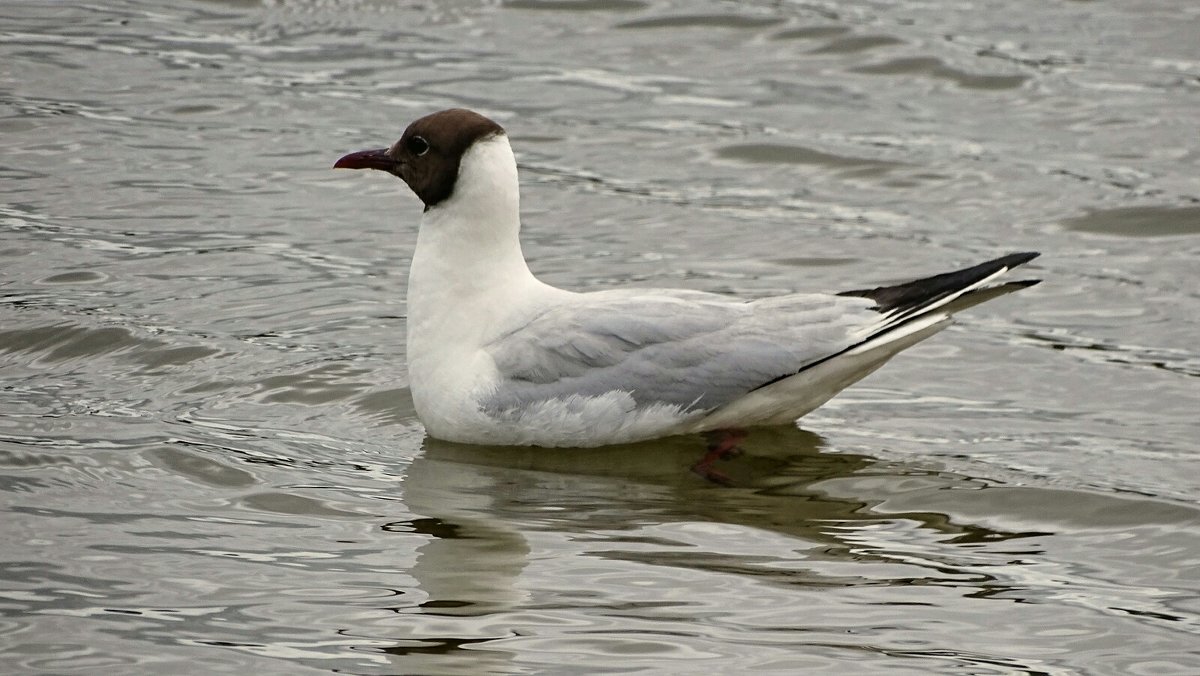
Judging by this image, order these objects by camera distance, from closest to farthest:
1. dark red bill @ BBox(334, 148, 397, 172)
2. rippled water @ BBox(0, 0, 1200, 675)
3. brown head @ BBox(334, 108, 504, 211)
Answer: rippled water @ BBox(0, 0, 1200, 675) → brown head @ BBox(334, 108, 504, 211) → dark red bill @ BBox(334, 148, 397, 172)

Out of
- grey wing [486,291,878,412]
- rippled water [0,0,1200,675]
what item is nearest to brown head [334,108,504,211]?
grey wing [486,291,878,412]

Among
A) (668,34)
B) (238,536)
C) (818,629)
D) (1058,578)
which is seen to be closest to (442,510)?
(238,536)

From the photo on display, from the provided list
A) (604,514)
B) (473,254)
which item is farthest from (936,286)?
(473,254)

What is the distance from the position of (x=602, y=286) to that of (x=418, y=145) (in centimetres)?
215

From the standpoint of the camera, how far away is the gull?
7.20 meters

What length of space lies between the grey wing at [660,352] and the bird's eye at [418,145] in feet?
2.92

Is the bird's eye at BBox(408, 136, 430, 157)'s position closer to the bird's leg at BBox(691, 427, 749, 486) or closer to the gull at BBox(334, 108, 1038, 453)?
the gull at BBox(334, 108, 1038, 453)

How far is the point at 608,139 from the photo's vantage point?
39.3 feet

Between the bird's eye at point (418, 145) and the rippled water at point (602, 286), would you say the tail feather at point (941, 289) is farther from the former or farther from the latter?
the bird's eye at point (418, 145)

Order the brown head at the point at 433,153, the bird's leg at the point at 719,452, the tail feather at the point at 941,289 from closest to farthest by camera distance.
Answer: the tail feather at the point at 941,289 < the bird's leg at the point at 719,452 < the brown head at the point at 433,153

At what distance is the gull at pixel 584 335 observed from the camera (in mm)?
7195

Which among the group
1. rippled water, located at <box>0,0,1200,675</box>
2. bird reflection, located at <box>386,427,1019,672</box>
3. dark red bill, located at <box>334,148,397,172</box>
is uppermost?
dark red bill, located at <box>334,148,397,172</box>

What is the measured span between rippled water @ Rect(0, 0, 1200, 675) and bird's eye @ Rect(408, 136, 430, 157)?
1.21 meters

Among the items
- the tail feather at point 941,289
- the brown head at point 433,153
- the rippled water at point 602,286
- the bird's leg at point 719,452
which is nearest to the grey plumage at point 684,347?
the tail feather at point 941,289
